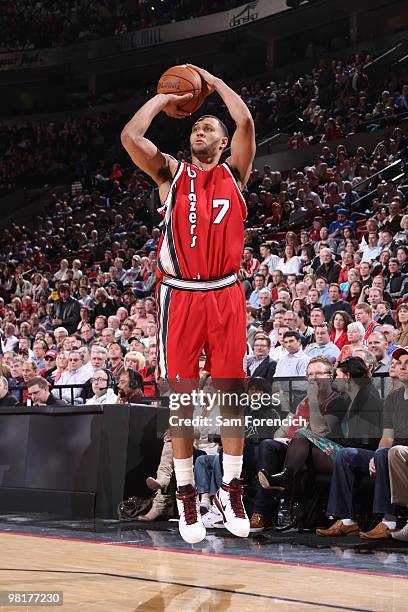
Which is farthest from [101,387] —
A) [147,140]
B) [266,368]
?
[147,140]

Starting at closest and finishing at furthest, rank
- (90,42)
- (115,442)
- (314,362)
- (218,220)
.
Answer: (218,220) < (314,362) < (115,442) < (90,42)

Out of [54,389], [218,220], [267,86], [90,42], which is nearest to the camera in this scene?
[218,220]

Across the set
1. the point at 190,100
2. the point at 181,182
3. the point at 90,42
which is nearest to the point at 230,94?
the point at 190,100

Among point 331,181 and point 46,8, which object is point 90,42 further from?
point 331,181

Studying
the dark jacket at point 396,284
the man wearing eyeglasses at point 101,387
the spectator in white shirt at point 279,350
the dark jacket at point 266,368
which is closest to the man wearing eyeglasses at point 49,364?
the man wearing eyeglasses at point 101,387

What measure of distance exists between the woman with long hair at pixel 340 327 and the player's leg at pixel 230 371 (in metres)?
3.73

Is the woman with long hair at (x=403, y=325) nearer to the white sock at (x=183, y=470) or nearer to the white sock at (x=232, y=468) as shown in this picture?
the white sock at (x=232, y=468)

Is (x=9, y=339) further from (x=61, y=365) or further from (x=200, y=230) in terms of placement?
(x=200, y=230)

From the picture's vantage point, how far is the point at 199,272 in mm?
4000

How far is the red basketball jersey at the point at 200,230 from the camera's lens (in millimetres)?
3977

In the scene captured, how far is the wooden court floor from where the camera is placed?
381cm

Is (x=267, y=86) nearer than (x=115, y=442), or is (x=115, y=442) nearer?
(x=115, y=442)

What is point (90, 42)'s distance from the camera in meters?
25.0

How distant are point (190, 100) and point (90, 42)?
22.2 m
